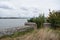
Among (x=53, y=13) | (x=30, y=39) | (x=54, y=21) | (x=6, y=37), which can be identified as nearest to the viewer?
(x=30, y=39)

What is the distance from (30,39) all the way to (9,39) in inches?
30.5

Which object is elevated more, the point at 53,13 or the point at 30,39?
the point at 53,13

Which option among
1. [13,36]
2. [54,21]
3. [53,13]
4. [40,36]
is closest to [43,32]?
[40,36]

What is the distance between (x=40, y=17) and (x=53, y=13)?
1270mm

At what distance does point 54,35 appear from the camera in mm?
5938

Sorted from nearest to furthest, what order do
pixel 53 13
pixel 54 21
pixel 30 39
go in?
pixel 30 39
pixel 54 21
pixel 53 13

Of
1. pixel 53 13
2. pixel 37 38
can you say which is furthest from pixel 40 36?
pixel 53 13

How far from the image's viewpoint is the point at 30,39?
5.82 metres

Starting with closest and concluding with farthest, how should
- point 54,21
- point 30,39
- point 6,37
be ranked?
1. point 30,39
2. point 6,37
3. point 54,21

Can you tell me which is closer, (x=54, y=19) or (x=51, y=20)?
(x=54, y=19)

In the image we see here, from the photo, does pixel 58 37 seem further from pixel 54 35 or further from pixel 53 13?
pixel 53 13

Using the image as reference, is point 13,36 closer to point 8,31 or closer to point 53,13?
point 8,31

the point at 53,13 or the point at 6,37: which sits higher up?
the point at 53,13

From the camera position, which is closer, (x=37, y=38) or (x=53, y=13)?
(x=37, y=38)
